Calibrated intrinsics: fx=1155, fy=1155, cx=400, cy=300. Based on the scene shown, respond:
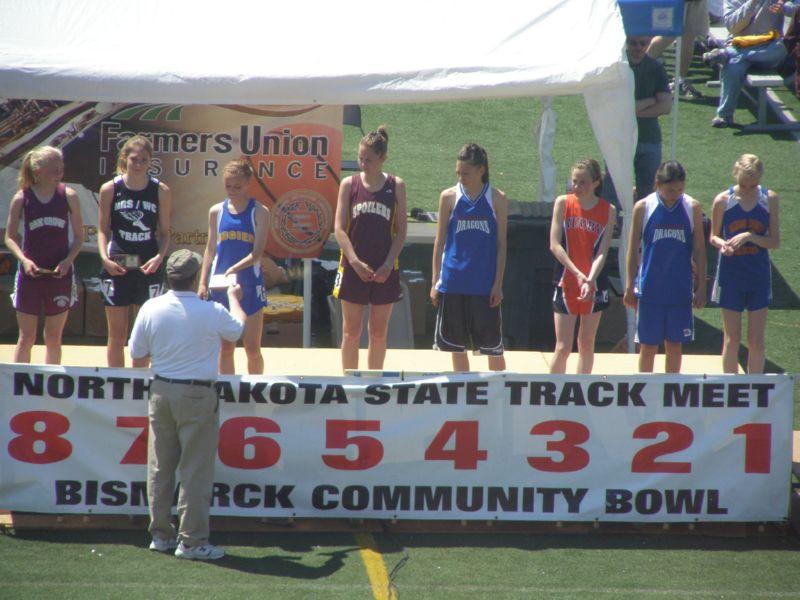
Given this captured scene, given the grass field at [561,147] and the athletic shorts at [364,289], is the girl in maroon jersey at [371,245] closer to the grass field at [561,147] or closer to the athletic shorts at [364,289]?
the athletic shorts at [364,289]

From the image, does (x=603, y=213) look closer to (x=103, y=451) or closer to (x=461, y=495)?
(x=461, y=495)

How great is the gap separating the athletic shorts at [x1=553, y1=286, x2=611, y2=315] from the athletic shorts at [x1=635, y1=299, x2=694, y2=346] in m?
0.28

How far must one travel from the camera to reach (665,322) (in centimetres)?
747

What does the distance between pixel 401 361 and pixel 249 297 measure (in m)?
1.60

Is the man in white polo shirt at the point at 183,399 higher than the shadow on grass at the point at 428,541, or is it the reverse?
the man in white polo shirt at the point at 183,399

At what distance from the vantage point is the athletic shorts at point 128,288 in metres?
7.46

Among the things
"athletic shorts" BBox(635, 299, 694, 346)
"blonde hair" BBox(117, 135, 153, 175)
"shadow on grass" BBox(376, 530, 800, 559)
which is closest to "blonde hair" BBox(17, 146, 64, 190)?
"blonde hair" BBox(117, 135, 153, 175)

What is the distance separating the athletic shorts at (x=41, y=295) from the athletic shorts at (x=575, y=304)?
3.16 m

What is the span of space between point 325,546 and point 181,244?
3.54m

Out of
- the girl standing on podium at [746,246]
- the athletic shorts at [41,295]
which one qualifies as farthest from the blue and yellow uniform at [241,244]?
the girl standing on podium at [746,246]

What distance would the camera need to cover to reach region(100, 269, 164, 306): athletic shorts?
746cm

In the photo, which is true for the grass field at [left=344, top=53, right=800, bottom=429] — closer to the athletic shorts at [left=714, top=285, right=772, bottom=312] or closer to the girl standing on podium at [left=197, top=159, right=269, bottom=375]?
the athletic shorts at [left=714, top=285, right=772, bottom=312]

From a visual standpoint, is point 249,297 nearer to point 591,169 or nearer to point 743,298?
point 591,169

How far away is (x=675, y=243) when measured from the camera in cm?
739
